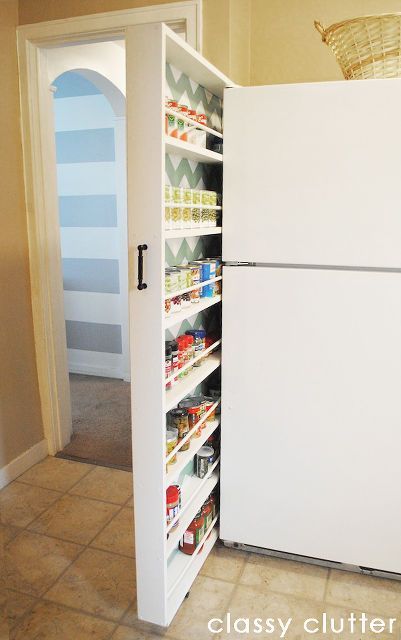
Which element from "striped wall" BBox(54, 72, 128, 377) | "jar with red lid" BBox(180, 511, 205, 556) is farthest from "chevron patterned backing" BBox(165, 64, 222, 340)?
"striped wall" BBox(54, 72, 128, 377)

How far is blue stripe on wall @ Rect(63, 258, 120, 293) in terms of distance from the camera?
416 cm

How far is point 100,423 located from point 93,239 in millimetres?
1577

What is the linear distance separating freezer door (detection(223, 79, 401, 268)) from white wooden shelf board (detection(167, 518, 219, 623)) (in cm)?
112

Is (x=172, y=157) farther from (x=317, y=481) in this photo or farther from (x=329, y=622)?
(x=329, y=622)

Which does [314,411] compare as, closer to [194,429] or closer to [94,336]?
[194,429]

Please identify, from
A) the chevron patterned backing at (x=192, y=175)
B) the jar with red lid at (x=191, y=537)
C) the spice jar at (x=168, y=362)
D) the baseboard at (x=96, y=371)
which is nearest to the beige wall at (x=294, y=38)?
the chevron patterned backing at (x=192, y=175)

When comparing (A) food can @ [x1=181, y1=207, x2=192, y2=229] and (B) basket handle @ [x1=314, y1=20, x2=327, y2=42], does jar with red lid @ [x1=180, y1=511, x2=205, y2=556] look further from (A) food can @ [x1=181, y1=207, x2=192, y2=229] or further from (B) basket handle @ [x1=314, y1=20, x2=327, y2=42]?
(B) basket handle @ [x1=314, y1=20, x2=327, y2=42]

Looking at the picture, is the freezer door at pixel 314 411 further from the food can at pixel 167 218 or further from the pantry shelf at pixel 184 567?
the food can at pixel 167 218

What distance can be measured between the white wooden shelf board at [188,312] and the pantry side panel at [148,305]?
7cm

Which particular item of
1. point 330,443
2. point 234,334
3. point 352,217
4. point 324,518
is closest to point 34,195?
point 234,334

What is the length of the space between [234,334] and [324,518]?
0.77 metres

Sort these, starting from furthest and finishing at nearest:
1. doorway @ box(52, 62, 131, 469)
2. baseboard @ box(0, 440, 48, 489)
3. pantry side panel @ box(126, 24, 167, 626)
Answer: doorway @ box(52, 62, 131, 469) < baseboard @ box(0, 440, 48, 489) < pantry side panel @ box(126, 24, 167, 626)

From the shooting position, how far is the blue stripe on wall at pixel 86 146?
3.97 meters

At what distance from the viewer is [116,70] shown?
11.0 feet
